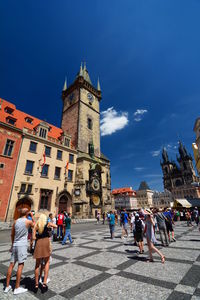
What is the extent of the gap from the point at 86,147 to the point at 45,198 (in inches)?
519

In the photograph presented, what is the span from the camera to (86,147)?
30.6 m

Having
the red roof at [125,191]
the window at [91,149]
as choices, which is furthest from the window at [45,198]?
the red roof at [125,191]

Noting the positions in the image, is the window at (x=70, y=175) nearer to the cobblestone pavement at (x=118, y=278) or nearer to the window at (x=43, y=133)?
the window at (x=43, y=133)

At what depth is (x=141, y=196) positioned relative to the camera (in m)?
104

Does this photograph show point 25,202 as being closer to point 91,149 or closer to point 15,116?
point 15,116

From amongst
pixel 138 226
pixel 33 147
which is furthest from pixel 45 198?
pixel 138 226

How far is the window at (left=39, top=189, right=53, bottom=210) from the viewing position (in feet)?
67.4

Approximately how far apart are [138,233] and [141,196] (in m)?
106

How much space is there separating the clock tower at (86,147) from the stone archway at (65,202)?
792mm

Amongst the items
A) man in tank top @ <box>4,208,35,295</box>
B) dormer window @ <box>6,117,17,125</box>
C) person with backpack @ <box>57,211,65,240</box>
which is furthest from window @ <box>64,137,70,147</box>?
man in tank top @ <box>4,208,35,295</box>

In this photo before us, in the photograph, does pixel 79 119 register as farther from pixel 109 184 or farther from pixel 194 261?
pixel 194 261

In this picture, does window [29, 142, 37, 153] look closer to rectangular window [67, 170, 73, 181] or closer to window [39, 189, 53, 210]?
window [39, 189, 53, 210]

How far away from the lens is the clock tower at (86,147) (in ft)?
81.1

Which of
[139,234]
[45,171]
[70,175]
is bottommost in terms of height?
[139,234]
